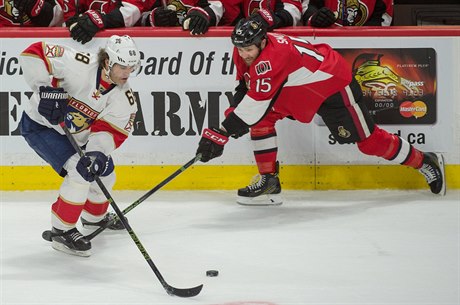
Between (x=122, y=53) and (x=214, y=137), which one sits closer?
(x=122, y=53)

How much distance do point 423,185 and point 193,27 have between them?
1616 millimetres

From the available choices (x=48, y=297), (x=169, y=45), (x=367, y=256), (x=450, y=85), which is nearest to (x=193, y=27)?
(x=169, y=45)

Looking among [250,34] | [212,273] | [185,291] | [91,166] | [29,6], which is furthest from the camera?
[29,6]

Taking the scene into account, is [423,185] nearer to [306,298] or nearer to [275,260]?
[275,260]

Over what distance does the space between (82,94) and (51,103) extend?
0.25 metres

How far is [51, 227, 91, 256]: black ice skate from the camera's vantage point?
427 centimetres

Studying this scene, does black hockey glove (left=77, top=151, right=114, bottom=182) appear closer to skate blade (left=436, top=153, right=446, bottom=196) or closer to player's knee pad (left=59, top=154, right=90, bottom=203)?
player's knee pad (left=59, top=154, right=90, bottom=203)

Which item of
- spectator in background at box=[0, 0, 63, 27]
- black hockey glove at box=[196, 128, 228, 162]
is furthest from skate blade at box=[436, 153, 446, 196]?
spectator in background at box=[0, 0, 63, 27]

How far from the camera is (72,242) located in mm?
4281

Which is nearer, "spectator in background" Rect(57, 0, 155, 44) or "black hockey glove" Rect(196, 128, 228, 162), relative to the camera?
"black hockey glove" Rect(196, 128, 228, 162)

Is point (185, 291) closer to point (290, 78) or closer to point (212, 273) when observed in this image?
point (212, 273)

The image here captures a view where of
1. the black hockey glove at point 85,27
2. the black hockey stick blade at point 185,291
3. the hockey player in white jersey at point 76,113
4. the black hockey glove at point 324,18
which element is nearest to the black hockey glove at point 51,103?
the hockey player in white jersey at point 76,113

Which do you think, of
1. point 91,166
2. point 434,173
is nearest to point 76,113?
point 91,166

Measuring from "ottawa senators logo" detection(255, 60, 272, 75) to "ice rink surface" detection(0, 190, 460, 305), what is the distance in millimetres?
776
